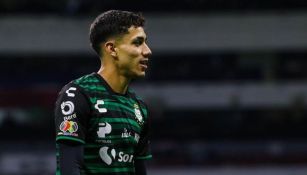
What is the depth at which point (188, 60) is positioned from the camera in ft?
65.6

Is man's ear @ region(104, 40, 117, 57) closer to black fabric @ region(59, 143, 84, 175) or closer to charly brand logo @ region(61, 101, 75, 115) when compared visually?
charly brand logo @ region(61, 101, 75, 115)

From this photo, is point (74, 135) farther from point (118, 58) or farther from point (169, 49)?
point (169, 49)

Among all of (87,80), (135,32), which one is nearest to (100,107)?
(87,80)

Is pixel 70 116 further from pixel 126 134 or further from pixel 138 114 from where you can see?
pixel 138 114

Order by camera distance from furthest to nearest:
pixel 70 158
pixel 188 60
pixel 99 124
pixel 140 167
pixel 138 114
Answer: pixel 188 60
pixel 140 167
pixel 138 114
pixel 99 124
pixel 70 158

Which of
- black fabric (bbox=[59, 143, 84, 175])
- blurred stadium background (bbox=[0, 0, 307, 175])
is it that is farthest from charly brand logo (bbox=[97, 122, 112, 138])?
blurred stadium background (bbox=[0, 0, 307, 175])

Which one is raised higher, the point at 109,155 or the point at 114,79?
the point at 114,79

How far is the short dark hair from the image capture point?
122 inches

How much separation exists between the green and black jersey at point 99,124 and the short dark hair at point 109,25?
0.17 m

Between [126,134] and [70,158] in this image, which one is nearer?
[70,158]

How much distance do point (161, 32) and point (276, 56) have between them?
3.16 meters

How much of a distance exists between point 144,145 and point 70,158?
532 millimetres

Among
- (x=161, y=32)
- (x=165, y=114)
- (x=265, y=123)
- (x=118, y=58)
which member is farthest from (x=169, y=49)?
(x=118, y=58)

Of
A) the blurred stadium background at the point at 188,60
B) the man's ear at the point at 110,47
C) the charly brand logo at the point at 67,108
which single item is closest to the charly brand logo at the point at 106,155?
the charly brand logo at the point at 67,108
